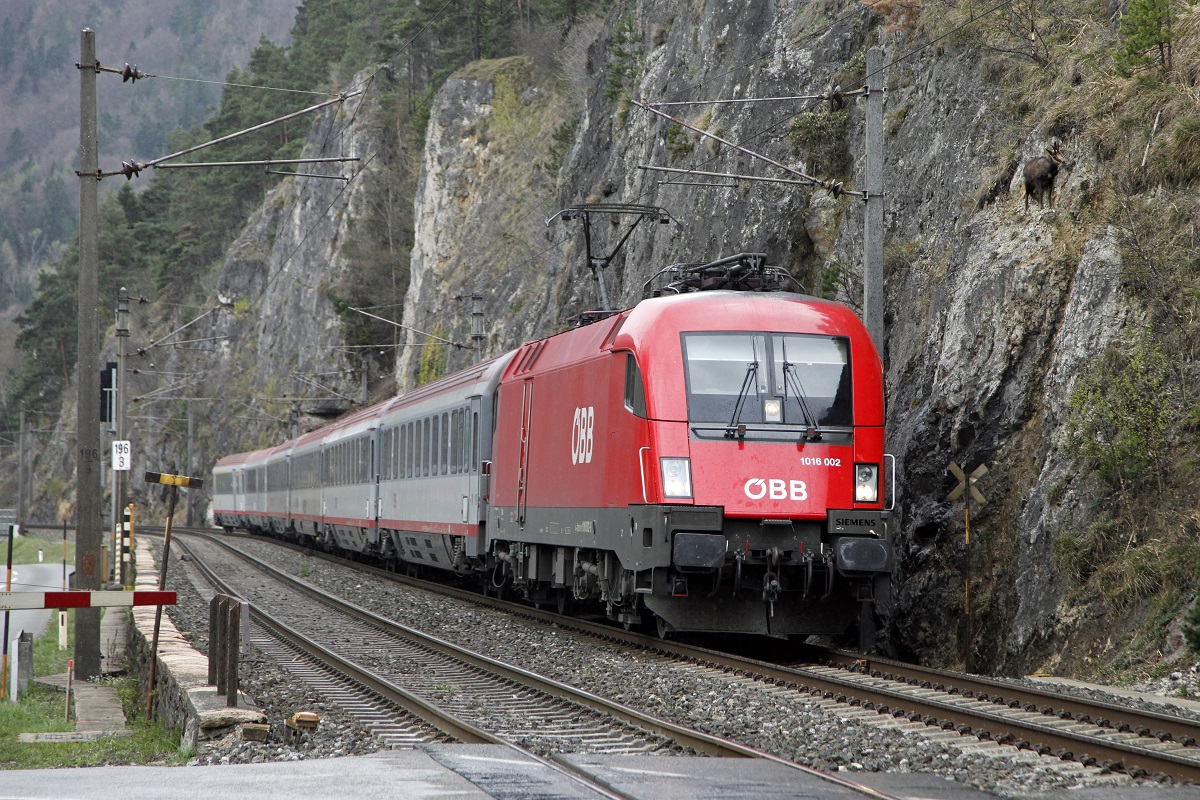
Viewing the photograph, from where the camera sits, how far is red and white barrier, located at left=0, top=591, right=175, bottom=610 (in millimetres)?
10219

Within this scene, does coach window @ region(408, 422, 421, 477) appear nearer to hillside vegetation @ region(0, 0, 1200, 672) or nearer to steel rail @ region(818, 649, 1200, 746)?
hillside vegetation @ region(0, 0, 1200, 672)

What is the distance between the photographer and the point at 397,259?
2648 inches

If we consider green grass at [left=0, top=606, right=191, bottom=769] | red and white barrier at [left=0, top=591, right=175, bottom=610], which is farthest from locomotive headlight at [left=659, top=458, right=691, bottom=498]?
green grass at [left=0, top=606, right=191, bottom=769]

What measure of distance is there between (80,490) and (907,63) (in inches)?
558

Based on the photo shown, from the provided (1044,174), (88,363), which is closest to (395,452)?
(88,363)

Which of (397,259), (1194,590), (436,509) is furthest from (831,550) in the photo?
(397,259)

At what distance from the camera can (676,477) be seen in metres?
12.2

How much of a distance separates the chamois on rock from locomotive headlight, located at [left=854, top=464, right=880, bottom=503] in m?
4.55

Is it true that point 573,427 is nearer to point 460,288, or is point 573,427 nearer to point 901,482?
point 901,482

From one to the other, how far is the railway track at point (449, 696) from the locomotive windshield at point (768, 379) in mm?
3060

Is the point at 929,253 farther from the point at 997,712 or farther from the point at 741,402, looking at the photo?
the point at 997,712

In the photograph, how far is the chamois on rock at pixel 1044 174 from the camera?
1516cm

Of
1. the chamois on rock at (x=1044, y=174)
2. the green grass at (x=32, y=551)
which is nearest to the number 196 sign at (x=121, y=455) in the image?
the green grass at (x=32, y=551)

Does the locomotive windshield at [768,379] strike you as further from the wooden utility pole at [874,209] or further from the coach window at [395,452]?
the coach window at [395,452]
